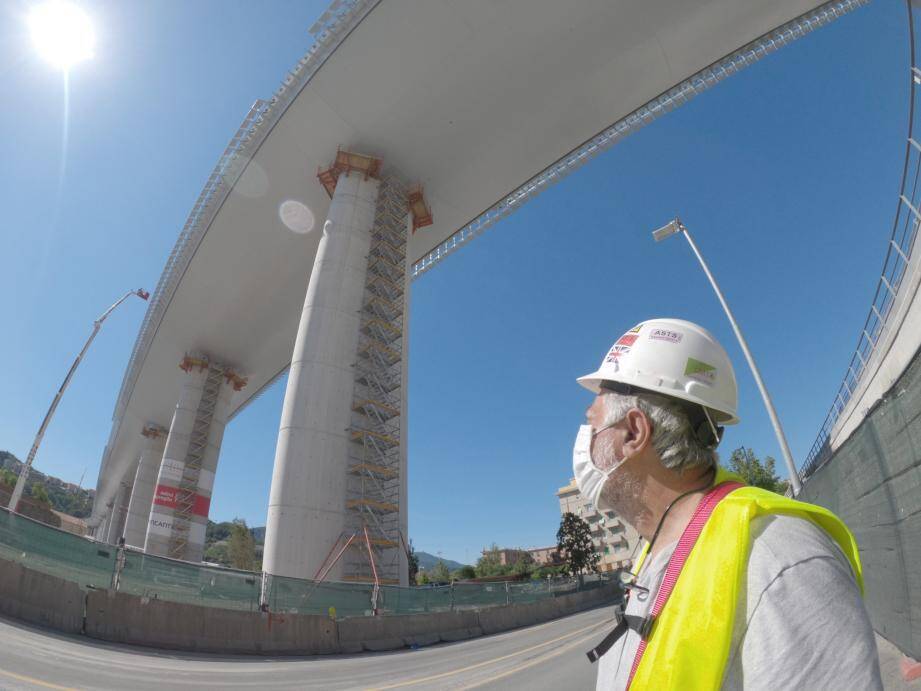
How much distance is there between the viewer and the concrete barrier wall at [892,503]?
3.88m

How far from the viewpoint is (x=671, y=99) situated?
2223 cm

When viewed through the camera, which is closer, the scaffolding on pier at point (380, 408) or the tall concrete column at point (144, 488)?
the scaffolding on pier at point (380, 408)

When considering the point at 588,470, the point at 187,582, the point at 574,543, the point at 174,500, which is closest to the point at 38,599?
the point at 187,582

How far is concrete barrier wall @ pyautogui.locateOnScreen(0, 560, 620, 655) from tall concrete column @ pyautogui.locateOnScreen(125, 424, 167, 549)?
32.7m

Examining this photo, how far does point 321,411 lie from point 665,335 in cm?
1632

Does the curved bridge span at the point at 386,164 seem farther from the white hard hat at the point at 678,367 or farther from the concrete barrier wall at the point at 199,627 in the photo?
the white hard hat at the point at 678,367

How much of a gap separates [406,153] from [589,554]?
4475cm

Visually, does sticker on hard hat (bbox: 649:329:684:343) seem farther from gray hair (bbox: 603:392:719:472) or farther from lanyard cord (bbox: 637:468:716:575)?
lanyard cord (bbox: 637:468:716:575)

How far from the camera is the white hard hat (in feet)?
5.26

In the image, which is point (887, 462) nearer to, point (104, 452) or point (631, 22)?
point (631, 22)

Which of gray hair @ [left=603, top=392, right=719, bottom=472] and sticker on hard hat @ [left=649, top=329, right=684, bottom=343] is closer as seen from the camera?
gray hair @ [left=603, top=392, right=719, bottom=472]

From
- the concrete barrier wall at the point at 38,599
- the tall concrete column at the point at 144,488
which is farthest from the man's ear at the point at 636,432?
the tall concrete column at the point at 144,488

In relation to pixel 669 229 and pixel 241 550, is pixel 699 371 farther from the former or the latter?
pixel 241 550

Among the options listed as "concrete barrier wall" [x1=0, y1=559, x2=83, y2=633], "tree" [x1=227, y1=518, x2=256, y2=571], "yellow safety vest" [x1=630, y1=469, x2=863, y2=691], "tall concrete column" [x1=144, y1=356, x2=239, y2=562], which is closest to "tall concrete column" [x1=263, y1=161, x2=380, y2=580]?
"concrete barrier wall" [x1=0, y1=559, x2=83, y2=633]
